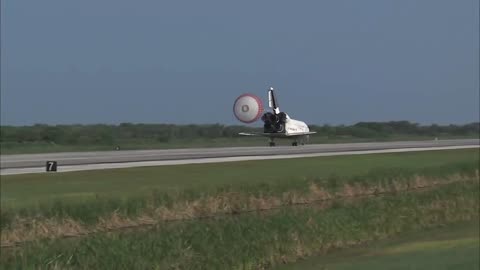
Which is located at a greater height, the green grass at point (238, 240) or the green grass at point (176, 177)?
the green grass at point (176, 177)

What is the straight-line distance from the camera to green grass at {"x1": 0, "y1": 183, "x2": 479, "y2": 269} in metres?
19.1

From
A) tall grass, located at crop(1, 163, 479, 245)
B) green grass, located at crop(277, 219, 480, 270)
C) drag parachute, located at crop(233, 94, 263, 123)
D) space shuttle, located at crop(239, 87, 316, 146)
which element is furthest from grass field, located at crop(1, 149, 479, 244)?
drag parachute, located at crop(233, 94, 263, 123)

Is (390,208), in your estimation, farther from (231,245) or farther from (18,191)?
(18,191)

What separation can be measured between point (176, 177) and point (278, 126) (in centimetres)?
2407

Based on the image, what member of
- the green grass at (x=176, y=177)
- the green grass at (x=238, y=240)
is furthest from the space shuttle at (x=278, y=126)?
the green grass at (x=176, y=177)

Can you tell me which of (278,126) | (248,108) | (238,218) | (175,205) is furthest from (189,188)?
(248,108)

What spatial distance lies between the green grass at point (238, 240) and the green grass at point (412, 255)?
2.82 feet

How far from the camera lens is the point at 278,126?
13172 millimetres

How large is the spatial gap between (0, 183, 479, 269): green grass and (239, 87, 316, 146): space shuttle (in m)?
6.74

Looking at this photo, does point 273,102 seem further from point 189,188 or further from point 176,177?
point 176,177

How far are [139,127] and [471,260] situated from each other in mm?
11076

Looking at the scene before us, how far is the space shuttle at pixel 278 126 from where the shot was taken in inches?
505

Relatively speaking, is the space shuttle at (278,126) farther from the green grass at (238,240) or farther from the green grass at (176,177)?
the green grass at (176,177)

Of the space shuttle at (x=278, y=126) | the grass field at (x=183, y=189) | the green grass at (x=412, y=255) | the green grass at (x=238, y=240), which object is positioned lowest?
the green grass at (x=412, y=255)
